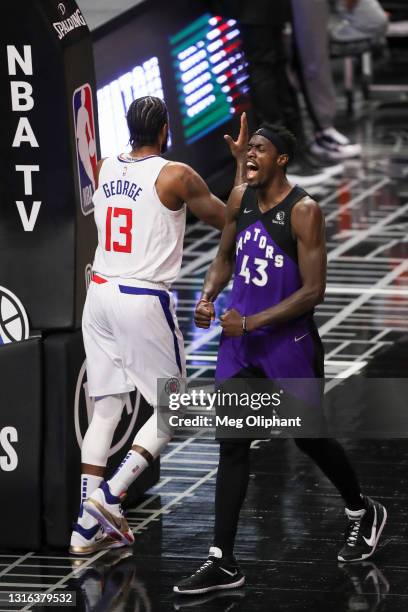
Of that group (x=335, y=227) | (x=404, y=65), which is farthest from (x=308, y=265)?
(x=404, y=65)

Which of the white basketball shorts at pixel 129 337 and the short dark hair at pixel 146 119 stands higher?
the short dark hair at pixel 146 119

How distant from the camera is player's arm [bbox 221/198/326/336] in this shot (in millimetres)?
6254

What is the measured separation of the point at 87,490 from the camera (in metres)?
6.78

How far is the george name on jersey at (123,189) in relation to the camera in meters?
6.61

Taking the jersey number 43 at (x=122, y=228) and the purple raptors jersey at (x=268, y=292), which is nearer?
the purple raptors jersey at (x=268, y=292)

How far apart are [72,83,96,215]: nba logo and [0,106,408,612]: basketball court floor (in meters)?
1.43

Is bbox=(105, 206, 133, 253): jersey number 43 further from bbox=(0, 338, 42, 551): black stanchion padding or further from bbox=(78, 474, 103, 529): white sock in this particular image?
bbox=(78, 474, 103, 529): white sock

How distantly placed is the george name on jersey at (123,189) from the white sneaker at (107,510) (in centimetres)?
117

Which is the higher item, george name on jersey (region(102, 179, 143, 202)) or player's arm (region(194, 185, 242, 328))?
george name on jersey (region(102, 179, 143, 202))

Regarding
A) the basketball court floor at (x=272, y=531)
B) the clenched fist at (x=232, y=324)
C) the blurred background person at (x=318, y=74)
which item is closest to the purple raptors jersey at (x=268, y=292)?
the clenched fist at (x=232, y=324)

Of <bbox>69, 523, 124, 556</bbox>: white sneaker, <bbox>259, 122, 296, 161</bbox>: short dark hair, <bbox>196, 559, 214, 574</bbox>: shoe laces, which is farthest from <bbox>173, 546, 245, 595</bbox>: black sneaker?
<bbox>259, 122, 296, 161</bbox>: short dark hair

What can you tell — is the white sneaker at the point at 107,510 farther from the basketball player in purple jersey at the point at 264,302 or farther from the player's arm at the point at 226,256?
the player's arm at the point at 226,256

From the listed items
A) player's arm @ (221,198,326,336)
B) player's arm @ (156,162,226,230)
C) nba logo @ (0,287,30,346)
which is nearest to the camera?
player's arm @ (221,198,326,336)

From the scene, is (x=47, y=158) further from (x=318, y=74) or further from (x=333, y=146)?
(x=333, y=146)
